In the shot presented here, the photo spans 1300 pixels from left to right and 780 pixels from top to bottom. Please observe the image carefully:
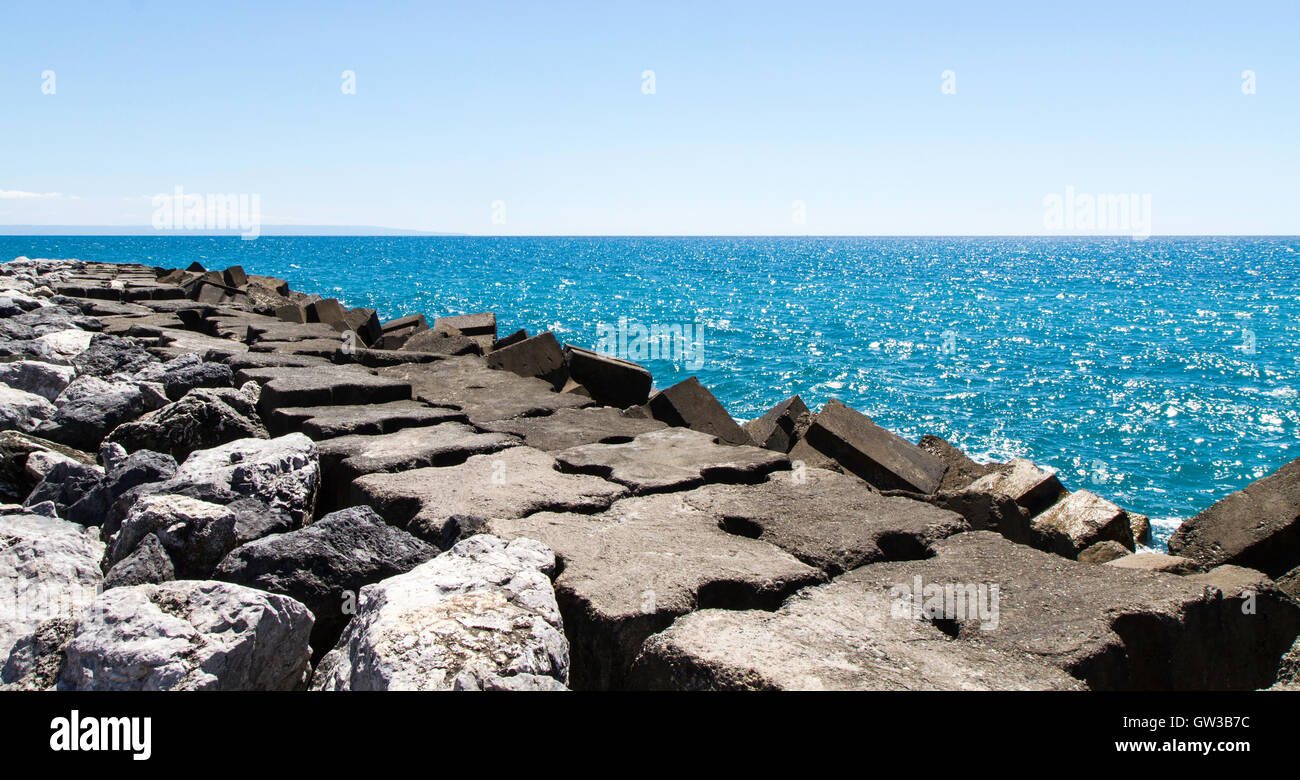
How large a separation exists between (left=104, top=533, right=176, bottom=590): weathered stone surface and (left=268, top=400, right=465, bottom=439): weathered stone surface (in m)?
1.60

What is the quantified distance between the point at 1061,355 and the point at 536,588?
2356 centimetres

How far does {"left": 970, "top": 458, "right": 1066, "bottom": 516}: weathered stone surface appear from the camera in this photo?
6176 mm

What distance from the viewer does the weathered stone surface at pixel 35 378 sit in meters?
5.44

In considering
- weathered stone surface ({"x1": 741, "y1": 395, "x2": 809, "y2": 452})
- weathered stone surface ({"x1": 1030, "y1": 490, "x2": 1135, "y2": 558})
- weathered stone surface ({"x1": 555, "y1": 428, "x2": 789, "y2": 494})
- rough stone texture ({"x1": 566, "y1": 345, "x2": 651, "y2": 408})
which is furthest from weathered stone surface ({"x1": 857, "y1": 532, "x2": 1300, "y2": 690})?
rough stone texture ({"x1": 566, "y1": 345, "x2": 651, "y2": 408})

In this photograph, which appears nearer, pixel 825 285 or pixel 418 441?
pixel 418 441

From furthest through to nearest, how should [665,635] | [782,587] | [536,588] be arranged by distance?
[782,587]
[536,588]
[665,635]

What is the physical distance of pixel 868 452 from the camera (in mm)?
5332

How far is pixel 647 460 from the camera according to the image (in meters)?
3.91

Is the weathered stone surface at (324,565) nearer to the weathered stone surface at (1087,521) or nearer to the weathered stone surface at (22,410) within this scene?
the weathered stone surface at (22,410)

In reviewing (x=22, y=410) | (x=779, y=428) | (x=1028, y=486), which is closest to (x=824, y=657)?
(x=779, y=428)

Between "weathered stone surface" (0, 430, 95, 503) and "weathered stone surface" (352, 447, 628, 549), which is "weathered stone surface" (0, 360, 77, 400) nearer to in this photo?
"weathered stone surface" (0, 430, 95, 503)

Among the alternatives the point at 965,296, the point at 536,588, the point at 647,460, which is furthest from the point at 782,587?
the point at 965,296

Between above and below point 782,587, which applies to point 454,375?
above
